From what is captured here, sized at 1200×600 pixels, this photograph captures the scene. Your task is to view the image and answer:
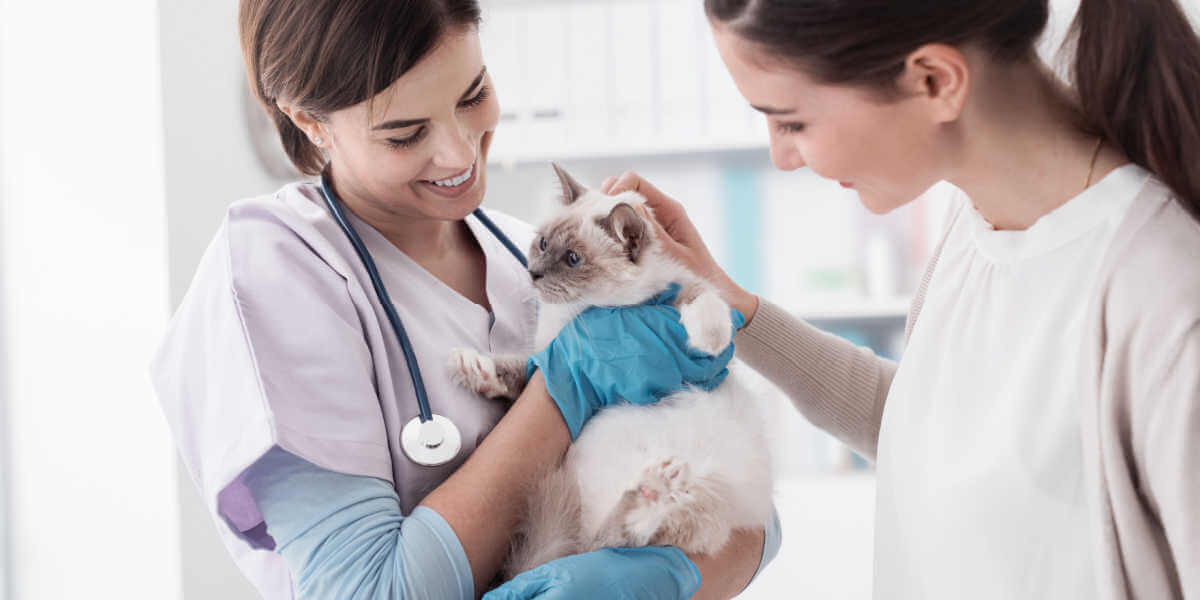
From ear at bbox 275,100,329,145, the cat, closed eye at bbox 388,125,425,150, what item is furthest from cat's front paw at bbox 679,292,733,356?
ear at bbox 275,100,329,145

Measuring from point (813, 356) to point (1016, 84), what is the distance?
26.3 inches

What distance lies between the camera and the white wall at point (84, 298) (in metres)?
2.34

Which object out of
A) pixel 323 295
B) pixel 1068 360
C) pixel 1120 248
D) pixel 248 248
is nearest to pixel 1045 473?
pixel 1068 360

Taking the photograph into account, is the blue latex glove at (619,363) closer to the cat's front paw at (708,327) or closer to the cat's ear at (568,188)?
the cat's front paw at (708,327)

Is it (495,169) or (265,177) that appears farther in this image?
(495,169)

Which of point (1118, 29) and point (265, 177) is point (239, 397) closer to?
point (1118, 29)

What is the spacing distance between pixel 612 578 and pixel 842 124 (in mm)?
717

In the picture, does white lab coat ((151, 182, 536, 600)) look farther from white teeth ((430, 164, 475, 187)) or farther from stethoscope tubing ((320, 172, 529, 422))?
white teeth ((430, 164, 475, 187))

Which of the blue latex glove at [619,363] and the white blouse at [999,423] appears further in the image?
the blue latex glove at [619,363]

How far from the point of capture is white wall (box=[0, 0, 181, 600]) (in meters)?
2.34

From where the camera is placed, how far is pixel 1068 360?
3.44 feet

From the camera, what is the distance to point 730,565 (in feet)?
4.38

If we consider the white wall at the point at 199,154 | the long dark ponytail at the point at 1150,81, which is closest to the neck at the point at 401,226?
the long dark ponytail at the point at 1150,81

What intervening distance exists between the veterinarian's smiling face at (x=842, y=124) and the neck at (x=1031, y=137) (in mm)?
62
